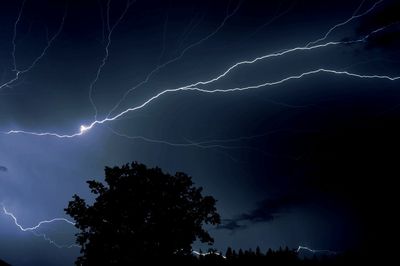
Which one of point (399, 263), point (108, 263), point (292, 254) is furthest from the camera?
point (108, 263)

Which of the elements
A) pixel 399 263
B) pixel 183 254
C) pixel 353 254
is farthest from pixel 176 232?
pixel 399 263

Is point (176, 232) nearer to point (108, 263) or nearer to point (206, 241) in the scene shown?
point (206, 241)

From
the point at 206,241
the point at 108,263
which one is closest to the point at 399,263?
the point at 206,241

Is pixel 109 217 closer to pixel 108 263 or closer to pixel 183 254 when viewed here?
pixel 108 263

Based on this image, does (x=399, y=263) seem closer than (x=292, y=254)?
Yes

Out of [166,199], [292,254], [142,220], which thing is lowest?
[292,254]

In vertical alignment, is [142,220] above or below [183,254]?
above

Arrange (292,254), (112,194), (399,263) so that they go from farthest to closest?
(112,194) < (292,254) < (399,263)
